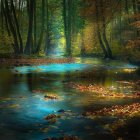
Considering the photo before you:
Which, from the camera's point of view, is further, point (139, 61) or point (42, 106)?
point (139, 61)

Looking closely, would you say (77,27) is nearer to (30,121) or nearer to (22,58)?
(22,58)

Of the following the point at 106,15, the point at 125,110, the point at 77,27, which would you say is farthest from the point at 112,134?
the point at 77,27

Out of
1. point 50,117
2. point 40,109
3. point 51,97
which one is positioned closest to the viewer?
point 50,117

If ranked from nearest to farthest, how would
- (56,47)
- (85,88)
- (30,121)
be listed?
1. (30,121)
2. (85,88)
3. (56,47)

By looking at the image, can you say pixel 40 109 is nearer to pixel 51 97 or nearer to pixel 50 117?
pixel 50 117

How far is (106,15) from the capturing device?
46656 mm

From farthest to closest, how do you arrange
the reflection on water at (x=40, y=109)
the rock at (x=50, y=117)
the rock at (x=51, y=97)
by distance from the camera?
1. the rock at (x=51, y=97)
2. the rock at (x=50, y=117)
3. the reflection on water at (x=40, y=109)

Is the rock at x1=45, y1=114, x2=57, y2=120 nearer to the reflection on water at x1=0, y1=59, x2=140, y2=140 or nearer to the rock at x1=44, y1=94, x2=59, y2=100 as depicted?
the reflection on water at x1=0, y1=59, x2=140, y2=140

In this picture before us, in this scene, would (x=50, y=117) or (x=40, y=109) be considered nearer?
(x=50, y=117)

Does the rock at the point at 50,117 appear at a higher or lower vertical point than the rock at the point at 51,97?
higher

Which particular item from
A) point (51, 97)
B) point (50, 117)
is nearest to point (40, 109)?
point (50, 117)

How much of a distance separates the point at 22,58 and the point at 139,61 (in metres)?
12.2

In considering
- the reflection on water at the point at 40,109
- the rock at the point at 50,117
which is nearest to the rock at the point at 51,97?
the reflection on water at the point at 40,109

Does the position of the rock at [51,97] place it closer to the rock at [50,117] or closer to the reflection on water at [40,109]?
the reflection on water at [40,109]
